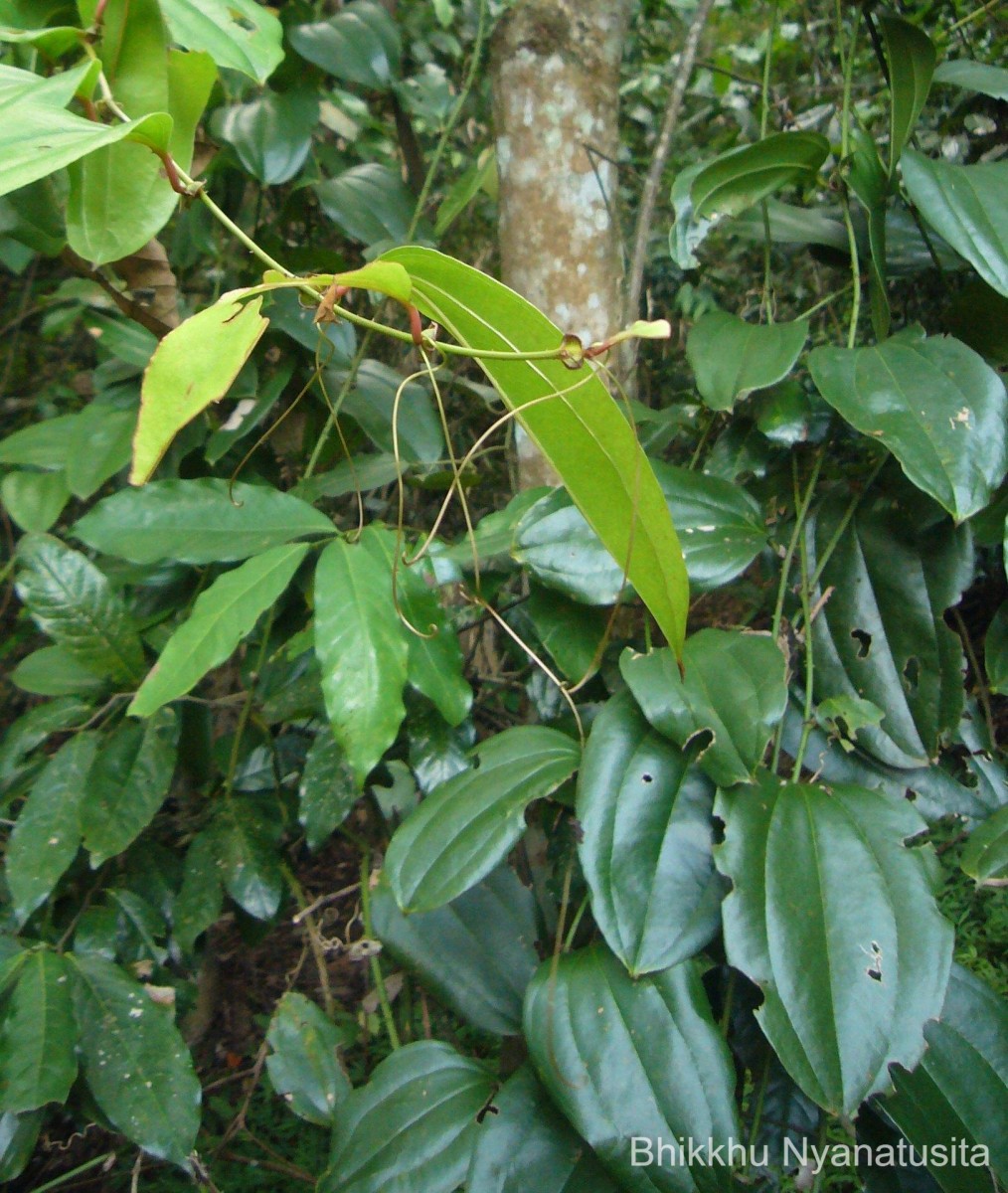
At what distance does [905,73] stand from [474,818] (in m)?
0.76

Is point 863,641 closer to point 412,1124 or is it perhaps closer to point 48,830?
point 412,1124

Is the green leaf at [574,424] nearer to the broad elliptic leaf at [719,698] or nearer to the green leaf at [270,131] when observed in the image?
the broad elliptic leaf at [719,698]

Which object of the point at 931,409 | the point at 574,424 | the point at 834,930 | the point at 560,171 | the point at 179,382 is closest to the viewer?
the point at 179,382

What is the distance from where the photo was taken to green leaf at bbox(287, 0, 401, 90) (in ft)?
3.23

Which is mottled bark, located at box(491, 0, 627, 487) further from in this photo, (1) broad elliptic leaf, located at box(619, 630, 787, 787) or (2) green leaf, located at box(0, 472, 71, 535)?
(2) green leaf, located at box(0, 472, 71, 535)

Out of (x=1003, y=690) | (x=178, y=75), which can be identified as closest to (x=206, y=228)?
(x=178, y=75)

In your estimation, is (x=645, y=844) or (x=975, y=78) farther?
(x=975, y=78)

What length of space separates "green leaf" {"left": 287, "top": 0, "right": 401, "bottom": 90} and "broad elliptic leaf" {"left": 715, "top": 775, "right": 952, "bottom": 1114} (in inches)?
34.9

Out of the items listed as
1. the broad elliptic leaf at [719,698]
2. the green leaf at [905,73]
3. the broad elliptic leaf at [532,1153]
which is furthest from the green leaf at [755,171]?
the broad elliptic leaf at [532,1153]

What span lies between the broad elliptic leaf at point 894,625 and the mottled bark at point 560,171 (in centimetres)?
32

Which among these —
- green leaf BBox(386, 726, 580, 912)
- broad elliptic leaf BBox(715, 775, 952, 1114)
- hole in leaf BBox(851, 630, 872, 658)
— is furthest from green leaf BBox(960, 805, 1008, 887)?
green leaf BBox(386, 726, 580, 912)

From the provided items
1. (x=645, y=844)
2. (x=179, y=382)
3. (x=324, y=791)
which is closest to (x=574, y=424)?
(x=179, y=382)

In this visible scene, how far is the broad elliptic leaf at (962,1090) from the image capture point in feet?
1.99

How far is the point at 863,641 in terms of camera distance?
75 cm
